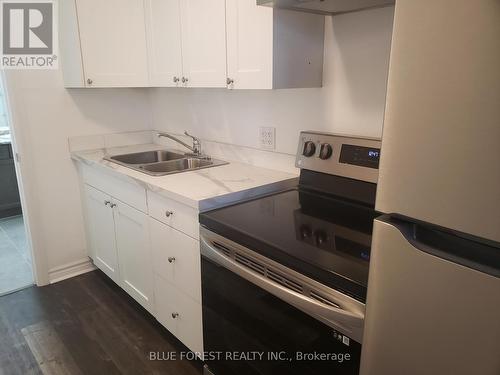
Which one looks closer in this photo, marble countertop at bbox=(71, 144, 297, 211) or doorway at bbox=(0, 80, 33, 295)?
marble countertop at bbox=(71, 144, 297, 211)

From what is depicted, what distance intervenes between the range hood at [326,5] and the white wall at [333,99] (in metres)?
0.04

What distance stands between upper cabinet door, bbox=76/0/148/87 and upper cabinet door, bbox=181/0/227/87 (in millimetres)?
485

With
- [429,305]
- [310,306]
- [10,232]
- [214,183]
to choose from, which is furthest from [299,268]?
[10,232]

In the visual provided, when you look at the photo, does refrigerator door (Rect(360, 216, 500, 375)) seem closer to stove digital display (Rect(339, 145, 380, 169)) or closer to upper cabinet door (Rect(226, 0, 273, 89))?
stove digital display (Rect(339, 145, 380, 169))

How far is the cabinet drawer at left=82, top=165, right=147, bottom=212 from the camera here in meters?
1.92

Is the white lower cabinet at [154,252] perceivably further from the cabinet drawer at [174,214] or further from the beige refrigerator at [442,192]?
the beige refrigerator at [442,192]

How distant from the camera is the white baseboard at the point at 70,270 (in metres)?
2.62

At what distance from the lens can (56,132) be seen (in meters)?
2.47

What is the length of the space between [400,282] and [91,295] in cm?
223

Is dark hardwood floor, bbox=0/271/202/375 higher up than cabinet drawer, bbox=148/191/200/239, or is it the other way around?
cabinet drawer, bbox=148/191/200/239

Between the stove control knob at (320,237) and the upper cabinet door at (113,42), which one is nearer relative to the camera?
the stove control knob at (320,237)

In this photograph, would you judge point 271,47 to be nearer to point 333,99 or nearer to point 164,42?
point 333,99

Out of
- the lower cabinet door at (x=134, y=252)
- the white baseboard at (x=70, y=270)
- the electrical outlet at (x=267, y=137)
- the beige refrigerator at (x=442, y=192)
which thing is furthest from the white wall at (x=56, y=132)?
the beige refrigerator at (x=442, y=192)
